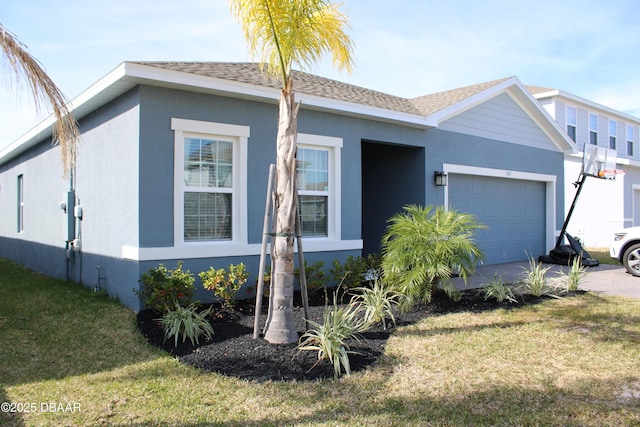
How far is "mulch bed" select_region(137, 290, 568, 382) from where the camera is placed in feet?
14.8

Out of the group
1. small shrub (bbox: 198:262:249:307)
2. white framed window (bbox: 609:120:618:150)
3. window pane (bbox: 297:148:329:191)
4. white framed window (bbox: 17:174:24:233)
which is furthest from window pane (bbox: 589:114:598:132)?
white framed window (bbox: 17:174:24:233)

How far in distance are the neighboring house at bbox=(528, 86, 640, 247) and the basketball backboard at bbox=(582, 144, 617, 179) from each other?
18.3 ft

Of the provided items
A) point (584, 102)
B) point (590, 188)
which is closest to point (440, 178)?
point (590, 188)

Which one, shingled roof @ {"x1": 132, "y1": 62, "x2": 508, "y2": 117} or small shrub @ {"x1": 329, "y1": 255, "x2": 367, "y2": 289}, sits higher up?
shingled roof @ {"x1": 132, "y1": 62, "x2": 508, "y2": 117}

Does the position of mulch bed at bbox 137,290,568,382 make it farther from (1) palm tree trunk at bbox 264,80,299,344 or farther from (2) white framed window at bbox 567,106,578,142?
(2) white framed window at bbox 567,106,578,142

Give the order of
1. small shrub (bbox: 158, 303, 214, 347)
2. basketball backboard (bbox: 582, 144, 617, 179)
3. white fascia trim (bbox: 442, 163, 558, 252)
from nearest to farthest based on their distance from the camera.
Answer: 1. small shrub (bbox: 158, 303, 214, 347)
2. white fascia trim (bbox: 442, 163, 558, 252)
3. basketball backboard (bbox: 582, 144, 617, 179)

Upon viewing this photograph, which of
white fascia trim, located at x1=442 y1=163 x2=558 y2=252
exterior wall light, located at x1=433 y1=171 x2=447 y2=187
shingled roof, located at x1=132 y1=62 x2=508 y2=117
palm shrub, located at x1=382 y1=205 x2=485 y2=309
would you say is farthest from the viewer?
white fascia trim, located at x1=442 y1=163 x2=558 y2=252

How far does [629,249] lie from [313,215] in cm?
702

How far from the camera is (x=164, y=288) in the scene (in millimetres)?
6188

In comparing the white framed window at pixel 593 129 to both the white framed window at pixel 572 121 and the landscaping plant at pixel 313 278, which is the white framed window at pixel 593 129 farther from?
the landscaping plant at pixel 313 278

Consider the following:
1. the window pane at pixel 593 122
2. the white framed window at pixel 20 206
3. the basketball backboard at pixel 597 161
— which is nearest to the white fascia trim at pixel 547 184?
the basketball backboard at pixel 597 161

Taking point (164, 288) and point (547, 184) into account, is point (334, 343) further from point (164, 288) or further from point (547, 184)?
point (547, 184)

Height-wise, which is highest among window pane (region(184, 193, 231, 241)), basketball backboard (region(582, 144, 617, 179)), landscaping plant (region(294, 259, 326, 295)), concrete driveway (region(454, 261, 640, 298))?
basketball backboard (region(582, 144, 617, 179))

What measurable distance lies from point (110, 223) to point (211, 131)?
225cm
